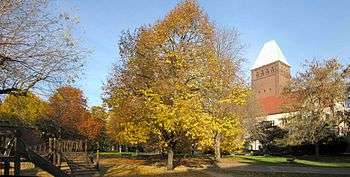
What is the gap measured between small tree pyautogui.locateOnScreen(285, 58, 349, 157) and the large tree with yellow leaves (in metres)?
24.9

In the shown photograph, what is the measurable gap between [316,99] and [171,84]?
3049cm

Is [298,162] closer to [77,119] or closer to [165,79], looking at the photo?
[165,79]

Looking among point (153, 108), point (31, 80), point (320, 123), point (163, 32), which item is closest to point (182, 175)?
point (153, 108)

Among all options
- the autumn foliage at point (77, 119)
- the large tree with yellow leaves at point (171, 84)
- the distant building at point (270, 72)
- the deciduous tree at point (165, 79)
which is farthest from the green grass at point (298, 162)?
the distant building at point (270, 72)

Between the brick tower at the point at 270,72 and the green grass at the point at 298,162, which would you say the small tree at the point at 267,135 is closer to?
the green grass at the point at 298,162

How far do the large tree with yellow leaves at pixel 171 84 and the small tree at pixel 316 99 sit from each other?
24.9 m

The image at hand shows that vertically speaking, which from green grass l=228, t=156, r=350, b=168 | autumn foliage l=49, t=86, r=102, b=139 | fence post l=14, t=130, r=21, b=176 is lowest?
green grass l=228, t=156, r=350, b=168

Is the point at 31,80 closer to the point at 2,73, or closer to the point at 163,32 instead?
the point at 2,73

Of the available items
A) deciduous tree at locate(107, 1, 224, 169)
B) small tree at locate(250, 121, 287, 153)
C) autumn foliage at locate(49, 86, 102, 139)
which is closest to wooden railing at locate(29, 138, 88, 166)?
deciduous tree at locate(107, 1, 224, 169)

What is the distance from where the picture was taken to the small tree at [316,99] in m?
54.0

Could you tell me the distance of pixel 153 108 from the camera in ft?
95.9

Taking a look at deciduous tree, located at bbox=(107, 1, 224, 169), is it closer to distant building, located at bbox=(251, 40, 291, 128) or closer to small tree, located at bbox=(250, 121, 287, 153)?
small tree, located at bbox=(250, 121, 287, 153)

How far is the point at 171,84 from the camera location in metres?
30.0

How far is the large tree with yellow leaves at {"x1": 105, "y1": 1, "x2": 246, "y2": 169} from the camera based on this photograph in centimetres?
2939
